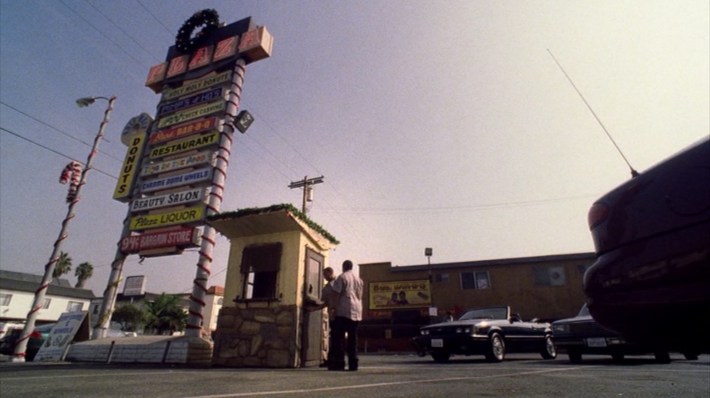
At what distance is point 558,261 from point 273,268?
2067cm

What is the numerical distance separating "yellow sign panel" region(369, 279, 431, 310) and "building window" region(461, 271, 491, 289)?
249 centimetres

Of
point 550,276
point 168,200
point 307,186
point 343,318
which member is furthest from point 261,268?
point 550,276

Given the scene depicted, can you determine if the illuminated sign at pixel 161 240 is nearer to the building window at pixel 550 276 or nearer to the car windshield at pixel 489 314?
the car windshield at pixel 489 314

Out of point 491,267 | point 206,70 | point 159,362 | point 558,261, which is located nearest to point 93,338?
point 159,362

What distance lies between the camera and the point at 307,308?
7359 millimetres

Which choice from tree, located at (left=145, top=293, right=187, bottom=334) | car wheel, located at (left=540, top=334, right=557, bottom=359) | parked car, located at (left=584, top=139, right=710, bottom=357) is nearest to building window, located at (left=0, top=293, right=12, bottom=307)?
tree, located at (left=145, top=293, right=187, bottom=334)

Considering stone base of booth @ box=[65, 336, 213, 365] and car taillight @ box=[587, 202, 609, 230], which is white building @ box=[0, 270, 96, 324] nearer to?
stone base of booth @ box=[65, 336, 213, 365]

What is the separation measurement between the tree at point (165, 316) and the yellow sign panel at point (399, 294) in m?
33.5

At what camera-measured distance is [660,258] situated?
153cm

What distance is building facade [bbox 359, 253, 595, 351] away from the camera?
70.0ft

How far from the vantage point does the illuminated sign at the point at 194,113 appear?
45.8 feet

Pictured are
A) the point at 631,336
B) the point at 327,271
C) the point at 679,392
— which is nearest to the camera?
the point at 631,336

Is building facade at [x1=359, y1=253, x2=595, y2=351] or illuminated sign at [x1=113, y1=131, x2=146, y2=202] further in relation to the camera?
building facade at [x1=359, y1=253, x2=595, y2=351]

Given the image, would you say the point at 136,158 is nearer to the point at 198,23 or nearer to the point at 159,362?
the point at 198,23
